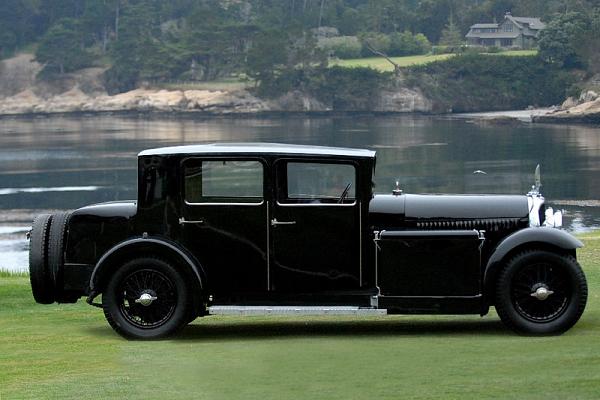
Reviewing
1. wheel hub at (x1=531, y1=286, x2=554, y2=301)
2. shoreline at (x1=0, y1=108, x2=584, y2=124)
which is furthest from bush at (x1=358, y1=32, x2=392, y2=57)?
wheel hub at (x1=531, y1=286, x2=554, y2=301)

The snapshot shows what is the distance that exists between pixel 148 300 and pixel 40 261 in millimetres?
1054

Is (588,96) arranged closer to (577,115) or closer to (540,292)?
(577,115)

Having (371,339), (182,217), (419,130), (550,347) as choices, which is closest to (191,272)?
(182,217)

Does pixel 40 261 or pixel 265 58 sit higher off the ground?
pixel 265 58

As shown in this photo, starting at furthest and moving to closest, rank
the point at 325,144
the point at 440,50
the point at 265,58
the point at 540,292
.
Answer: the point at 440,50
the point at 265,58
the point at 325,144
the point at 540,292

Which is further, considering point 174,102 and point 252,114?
point 174,102

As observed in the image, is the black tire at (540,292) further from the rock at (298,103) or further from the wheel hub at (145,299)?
the rock at (298,103)

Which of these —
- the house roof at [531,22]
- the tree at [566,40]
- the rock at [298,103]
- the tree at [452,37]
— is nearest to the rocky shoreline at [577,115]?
the tree at [566,40]

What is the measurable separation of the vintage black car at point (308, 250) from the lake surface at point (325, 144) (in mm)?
26473

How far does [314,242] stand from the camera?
10422 mm

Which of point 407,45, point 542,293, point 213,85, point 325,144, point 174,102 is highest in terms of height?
point 407,45

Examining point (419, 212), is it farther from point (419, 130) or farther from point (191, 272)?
point (419, 130)

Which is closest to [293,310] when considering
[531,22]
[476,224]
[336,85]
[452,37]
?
[476,224]

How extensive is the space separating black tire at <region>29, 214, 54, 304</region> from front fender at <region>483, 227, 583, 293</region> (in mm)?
3639
